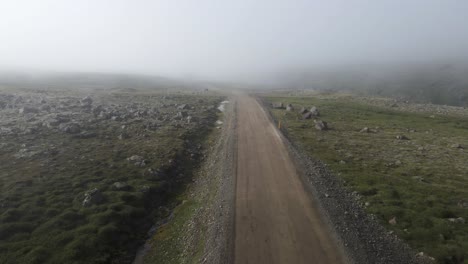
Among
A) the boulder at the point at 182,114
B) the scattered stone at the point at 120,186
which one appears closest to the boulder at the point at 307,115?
the boulder at the point at 182,114

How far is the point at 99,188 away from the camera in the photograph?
2925 centimetres

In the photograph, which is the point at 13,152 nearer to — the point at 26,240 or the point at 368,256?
the point at 26,240

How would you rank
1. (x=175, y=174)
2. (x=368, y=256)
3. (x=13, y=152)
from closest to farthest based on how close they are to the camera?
(x=368, y=256), (x=175, y=174), (x=13, y=152)

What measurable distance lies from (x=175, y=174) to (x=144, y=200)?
7.58 m

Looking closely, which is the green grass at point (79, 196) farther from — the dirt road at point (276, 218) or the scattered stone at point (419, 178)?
the scattered stone at point (419, 178)

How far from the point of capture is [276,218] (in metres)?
22.5

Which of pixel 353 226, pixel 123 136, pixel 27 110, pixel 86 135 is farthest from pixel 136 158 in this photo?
pixel 27 110

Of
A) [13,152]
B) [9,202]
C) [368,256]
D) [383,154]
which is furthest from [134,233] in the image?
[383,154]

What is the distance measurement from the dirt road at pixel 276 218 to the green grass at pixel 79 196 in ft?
27.6

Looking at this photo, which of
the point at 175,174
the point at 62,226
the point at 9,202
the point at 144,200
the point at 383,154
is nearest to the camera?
the point at 62,226

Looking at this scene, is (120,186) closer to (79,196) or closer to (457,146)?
(79,196)

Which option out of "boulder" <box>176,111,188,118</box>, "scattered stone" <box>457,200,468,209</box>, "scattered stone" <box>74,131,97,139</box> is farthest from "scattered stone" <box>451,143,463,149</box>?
"scattered stone" <box>74,131,97,139</box>

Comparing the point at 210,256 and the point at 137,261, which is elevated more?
the point at 210,256

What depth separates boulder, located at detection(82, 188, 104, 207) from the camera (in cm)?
2628
